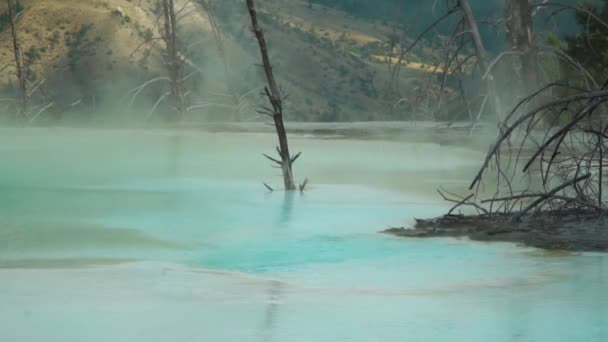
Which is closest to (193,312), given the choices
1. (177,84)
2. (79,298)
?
(79,298)

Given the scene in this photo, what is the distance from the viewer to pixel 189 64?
45.2m

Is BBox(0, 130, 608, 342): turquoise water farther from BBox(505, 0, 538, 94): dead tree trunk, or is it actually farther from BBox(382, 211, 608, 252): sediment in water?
BBox(505, 0, 538, 94): dead tree trunk

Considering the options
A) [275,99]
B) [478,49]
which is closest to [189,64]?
[478,49]

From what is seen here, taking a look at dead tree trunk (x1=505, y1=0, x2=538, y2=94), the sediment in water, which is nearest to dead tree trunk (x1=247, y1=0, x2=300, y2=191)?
dead tree trunk (x1=505, y1=0, x2=538, y2=94)

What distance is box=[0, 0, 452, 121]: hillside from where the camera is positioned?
1742 inches

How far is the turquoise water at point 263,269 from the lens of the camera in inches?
220

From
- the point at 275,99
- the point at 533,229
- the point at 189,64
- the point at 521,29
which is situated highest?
the point at 521,29

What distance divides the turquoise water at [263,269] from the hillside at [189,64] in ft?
68.8

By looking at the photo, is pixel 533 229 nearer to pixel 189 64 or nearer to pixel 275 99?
pixel 275 99

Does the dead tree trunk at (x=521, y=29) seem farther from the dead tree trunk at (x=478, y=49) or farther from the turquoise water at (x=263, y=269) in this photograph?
the turquoise water at (x=263, y=269)

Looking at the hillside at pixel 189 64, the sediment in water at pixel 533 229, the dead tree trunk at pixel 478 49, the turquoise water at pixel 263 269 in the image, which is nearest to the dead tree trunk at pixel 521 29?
the dead tree trunk at pixel 478 49

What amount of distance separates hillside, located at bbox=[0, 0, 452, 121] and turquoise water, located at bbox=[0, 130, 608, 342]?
68.8 feet

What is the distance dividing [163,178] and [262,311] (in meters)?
8.44

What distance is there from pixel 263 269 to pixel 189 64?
38.1 metres
